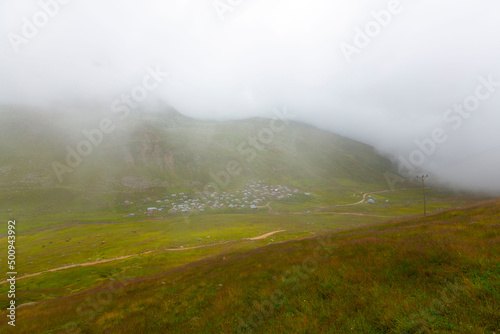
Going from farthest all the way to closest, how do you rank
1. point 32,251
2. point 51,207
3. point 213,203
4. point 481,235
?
point 213,203 → point 51,207 → point 32,251 → point 481,235

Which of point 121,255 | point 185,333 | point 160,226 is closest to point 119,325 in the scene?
point 185,333

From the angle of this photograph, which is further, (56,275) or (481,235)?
(56,275)

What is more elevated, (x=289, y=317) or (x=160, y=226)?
(x=289, y=317)

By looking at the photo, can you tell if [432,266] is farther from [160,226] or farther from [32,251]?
[160,226]

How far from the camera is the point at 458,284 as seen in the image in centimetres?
610

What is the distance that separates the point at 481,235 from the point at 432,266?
541cm

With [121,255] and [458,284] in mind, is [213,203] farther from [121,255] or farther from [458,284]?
[458,284]

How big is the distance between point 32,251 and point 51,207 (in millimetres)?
103765

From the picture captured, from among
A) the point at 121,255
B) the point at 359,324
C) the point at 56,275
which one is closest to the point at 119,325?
the point at 359,324

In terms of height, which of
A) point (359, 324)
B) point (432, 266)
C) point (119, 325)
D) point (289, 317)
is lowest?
point (119, 325)

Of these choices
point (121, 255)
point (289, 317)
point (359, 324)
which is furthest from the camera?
point (121, 255)

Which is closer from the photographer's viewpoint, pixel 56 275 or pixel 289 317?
pixel 289 317

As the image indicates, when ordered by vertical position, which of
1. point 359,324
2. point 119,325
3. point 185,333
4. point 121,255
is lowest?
point 121,255

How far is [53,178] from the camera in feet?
648
